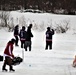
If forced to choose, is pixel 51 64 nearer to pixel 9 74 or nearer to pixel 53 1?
pixel 9 74

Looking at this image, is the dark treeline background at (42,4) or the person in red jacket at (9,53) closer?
the person in red jacket at (9,53)

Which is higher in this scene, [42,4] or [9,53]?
[9,53]

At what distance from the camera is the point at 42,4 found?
256 feet

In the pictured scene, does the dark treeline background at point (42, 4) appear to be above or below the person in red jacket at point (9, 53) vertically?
below

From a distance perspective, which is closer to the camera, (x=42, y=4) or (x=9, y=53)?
(x=9, y=53)

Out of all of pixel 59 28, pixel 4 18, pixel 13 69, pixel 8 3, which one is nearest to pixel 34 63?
pixel 13 69

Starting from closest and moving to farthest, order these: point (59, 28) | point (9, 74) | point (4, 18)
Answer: point (9, 74) → point (59, 28) → point (4, 18)

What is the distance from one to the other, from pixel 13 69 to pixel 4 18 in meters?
24.7

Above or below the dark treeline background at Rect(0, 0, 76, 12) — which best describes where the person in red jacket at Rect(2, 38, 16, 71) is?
above

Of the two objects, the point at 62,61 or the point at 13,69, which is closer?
the point at 13,69

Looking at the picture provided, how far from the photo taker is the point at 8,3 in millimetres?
77812

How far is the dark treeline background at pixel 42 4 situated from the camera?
72956 millimetres

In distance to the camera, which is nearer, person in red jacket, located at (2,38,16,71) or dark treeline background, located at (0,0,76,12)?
person in red jacket, located at (2,38,16,71)

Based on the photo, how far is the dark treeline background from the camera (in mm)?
72956
